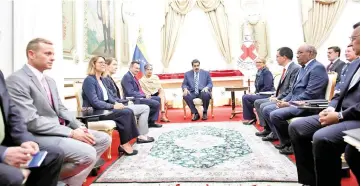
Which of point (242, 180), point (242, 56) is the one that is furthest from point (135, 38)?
point (242, 180)

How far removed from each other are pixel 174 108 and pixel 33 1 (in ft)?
20.4

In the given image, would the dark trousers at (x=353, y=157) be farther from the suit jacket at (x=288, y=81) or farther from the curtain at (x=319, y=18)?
the curtain at (x=319, y=18)

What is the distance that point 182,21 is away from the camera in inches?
356

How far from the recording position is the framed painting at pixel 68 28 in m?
4.49

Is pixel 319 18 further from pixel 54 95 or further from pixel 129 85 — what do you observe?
pixel 54 95

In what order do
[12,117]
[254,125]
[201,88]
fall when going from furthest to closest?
[201,88] → [254,125] → [12,117]

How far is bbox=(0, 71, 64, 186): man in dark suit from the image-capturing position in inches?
58.9

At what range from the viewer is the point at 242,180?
98.0 inches

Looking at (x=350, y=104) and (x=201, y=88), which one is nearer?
(x=350, y=104)

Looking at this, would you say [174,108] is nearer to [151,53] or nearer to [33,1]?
[151,53]

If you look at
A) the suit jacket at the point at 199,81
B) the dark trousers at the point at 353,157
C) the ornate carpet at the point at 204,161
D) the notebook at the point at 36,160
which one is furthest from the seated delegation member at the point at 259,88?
the notebook at the point at 36,160

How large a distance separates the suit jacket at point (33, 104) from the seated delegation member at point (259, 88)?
3949mm

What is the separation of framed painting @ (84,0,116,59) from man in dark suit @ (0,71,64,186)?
3.65m

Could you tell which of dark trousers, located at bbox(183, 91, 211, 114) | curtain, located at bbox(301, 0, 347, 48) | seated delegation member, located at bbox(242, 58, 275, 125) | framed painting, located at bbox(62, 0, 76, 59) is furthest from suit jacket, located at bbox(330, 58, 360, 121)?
curtain, located at bbox(301, 0, 347, 48)
